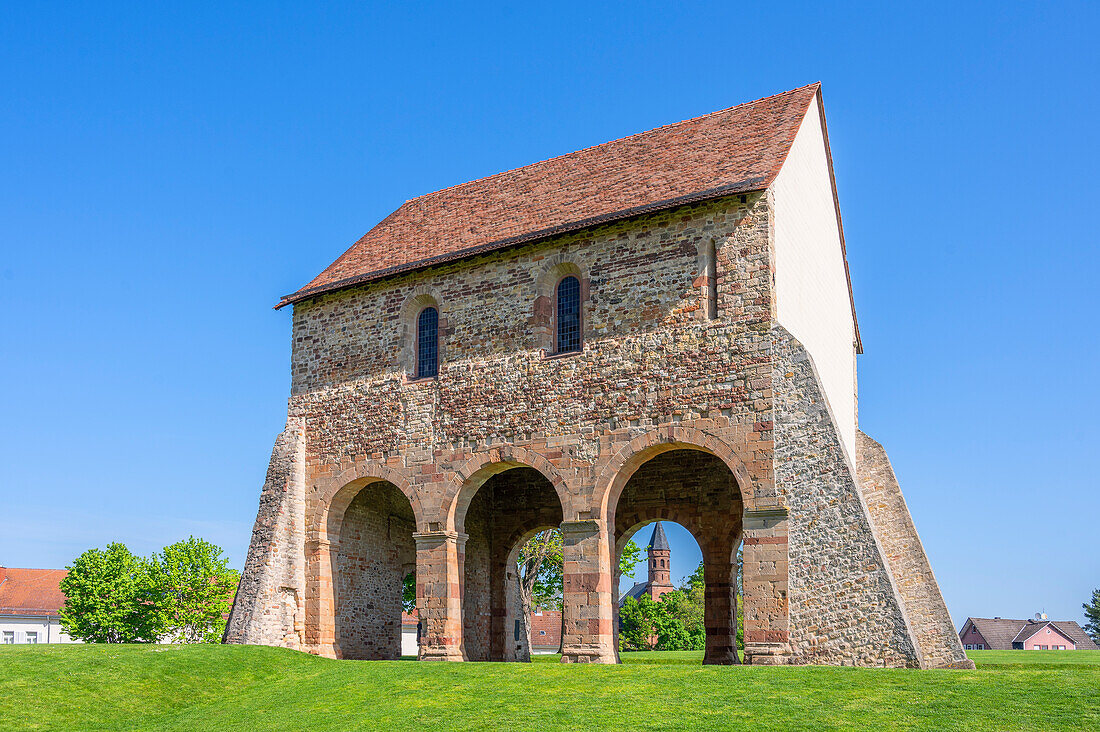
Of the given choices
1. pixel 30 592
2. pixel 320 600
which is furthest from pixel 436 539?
pixel 30 592

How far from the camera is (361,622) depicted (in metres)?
23.2

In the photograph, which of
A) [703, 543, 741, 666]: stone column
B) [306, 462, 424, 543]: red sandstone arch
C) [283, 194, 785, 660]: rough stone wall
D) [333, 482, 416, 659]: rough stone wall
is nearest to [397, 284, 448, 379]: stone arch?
[283, 194, 785, 660]: rough stone wall

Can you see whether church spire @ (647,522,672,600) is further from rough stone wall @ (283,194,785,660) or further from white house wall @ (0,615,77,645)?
rough stone wall @ (283,194,785,660)

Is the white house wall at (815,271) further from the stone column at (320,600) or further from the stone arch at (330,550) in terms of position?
the stone column at (320,600)

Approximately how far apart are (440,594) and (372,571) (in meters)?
3.71

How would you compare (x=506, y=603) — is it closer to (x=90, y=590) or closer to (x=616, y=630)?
(x=616, y=630)

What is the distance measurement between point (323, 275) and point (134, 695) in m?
11.6

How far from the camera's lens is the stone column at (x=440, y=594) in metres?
20.5

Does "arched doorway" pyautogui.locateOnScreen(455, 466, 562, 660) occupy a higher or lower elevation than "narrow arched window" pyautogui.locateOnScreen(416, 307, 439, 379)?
lower

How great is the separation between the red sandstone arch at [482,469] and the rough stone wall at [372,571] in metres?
3.44

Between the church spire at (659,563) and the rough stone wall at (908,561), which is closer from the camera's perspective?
the rough stone wall at (908,561)

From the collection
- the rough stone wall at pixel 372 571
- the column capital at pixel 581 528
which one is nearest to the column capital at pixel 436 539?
the rough stone wall at pixel 372 571

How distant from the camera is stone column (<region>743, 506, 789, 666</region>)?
16.5 metres

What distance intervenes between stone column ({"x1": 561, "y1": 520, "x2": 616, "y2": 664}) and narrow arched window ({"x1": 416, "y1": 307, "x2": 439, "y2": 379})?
5.15 meters
